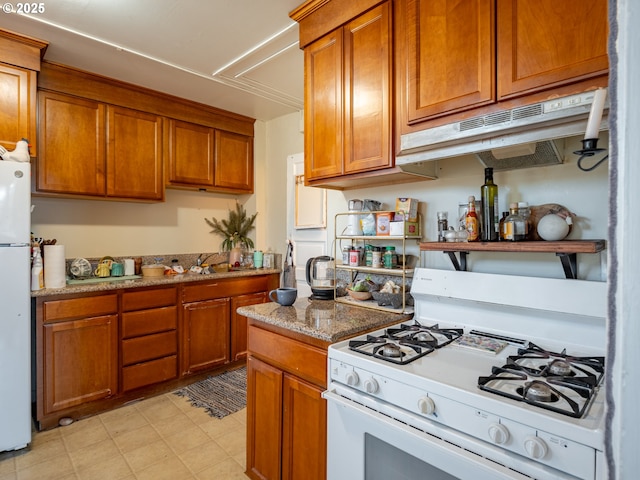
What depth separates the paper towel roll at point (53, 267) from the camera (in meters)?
2.45

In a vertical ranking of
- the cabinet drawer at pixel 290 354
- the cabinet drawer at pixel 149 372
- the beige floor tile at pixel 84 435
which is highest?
the cabinet drawer at pixel 290 354

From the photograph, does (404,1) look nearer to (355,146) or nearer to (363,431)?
(355,146)

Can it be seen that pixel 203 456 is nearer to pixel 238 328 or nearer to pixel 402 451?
pixel 238 328

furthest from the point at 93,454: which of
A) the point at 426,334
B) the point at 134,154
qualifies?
the point at 134,154

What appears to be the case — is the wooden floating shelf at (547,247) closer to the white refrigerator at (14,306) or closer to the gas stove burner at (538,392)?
the gas stove burner at (538,392)

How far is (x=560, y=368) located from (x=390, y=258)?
95 cm

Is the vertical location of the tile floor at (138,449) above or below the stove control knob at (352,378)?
below

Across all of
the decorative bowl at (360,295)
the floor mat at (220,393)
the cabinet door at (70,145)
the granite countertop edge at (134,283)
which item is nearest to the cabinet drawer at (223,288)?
the granite countertop edge at (134,283)

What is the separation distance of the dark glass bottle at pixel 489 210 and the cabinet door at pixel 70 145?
9.23ft

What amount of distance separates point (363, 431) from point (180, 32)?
2413 mm

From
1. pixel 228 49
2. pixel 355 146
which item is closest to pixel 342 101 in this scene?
pixel 355 146

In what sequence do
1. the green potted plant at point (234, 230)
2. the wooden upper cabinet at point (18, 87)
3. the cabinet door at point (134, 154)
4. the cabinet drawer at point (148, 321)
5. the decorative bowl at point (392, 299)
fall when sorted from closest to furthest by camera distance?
1. the decorative bowl at point (392, 299)
2. the wooden upper cabinet at point (18, 87)
3. the cabinet drawer at point (148, 321)
4. the cabinet door at point (134, 154)
5. the green potted plant at point (234, 230)

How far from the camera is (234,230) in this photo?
3.91 metres

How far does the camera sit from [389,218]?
1.90m
